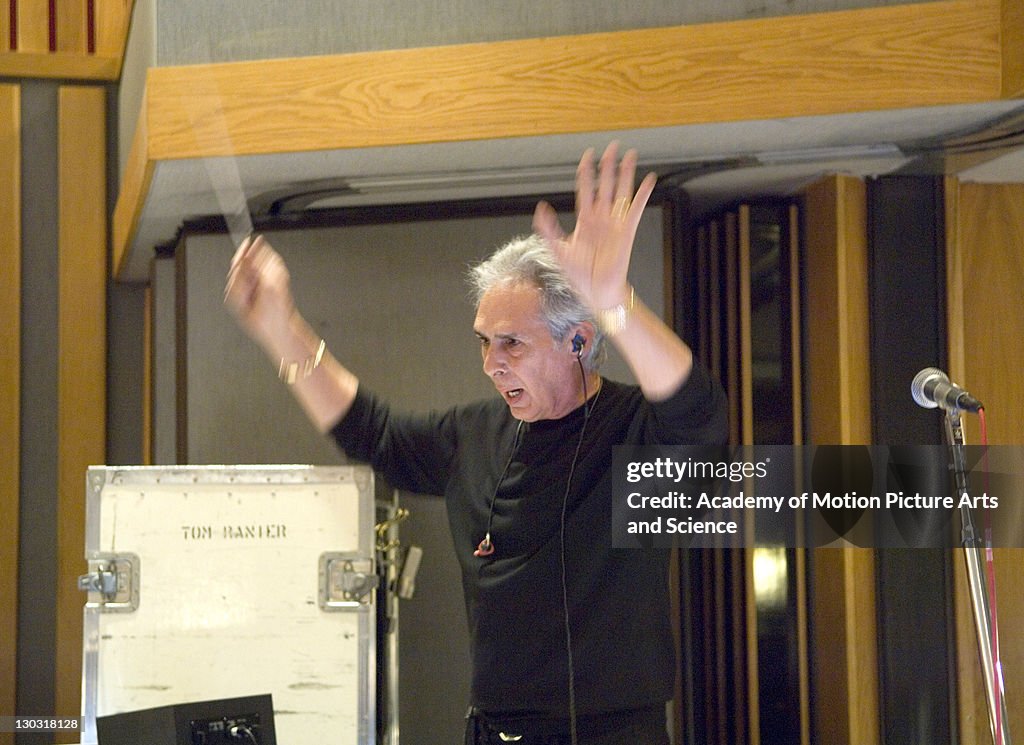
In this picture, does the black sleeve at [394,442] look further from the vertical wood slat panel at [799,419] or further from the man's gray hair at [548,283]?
the vertical wood slat panel at [799,419]

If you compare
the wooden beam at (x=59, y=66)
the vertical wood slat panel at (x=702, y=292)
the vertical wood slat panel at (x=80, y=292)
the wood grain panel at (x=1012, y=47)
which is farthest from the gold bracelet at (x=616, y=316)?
the wooden beam at (x=59, y=66)

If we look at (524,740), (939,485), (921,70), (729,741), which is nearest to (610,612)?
(524,740)

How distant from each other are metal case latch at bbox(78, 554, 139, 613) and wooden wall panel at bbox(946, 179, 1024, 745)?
2.08 meters

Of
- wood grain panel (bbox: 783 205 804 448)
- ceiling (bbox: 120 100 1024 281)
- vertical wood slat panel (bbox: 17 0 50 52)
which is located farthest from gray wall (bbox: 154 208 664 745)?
vertical wood slat panel (bbox: 17 0 50 52)

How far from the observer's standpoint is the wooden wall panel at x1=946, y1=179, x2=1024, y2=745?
3.15m

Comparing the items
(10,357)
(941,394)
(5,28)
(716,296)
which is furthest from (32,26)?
(941,394)

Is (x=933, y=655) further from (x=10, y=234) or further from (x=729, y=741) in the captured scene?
(x=10, y=234)

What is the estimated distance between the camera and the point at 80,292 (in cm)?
422

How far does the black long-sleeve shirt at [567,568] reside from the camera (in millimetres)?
1961

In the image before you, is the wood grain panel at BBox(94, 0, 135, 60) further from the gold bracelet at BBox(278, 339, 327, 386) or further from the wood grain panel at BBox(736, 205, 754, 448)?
the gold bracelet at BBox(278, 339, 327, 386)

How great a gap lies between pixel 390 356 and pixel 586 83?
110 centimetres

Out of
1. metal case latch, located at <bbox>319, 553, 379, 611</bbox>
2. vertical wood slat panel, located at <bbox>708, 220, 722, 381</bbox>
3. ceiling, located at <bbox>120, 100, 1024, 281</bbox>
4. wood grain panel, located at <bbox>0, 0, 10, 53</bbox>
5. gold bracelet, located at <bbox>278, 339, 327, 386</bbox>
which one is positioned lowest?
metal case latch, located at <bbox>319, 553, 379, 611</bbox>

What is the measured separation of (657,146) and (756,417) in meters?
0.96

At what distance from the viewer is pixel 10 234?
13.6ft
